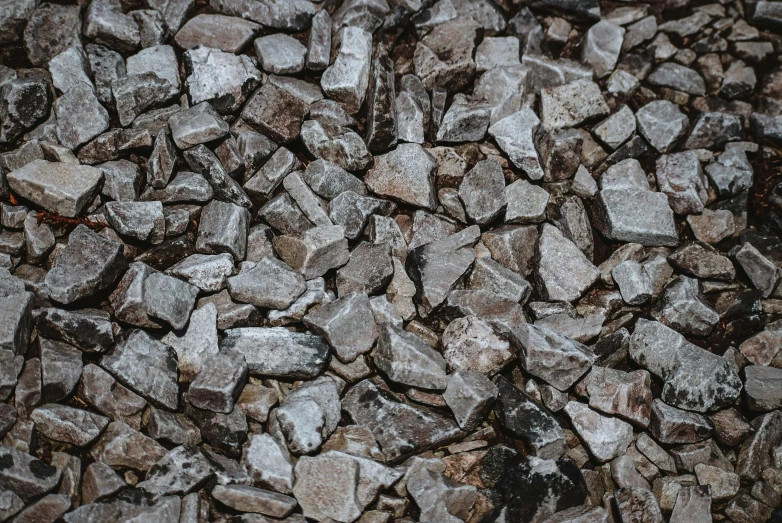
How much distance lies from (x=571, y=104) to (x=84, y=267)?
8.30 feet

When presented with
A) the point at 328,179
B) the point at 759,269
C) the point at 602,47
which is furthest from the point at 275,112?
the point at 759,269

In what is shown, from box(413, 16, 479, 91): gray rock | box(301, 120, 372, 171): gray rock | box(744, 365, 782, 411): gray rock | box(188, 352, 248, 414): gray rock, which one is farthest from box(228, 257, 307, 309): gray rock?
box(744, 365, 782, 411): gray rock

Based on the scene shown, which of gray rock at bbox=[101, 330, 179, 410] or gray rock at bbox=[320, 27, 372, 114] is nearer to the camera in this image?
gray rock at bbox=[101, 330, 179, 410]

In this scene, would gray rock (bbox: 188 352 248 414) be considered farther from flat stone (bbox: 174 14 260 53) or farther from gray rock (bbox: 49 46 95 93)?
flat stone (bbox: 174 14 260 53)

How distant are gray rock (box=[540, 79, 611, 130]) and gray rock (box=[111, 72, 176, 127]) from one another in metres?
1.94

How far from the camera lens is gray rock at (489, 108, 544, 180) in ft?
10.1

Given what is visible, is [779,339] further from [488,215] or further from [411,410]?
[411,410]

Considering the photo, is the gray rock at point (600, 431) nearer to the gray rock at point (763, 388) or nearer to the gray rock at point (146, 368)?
the gray rock at point (763, 388)

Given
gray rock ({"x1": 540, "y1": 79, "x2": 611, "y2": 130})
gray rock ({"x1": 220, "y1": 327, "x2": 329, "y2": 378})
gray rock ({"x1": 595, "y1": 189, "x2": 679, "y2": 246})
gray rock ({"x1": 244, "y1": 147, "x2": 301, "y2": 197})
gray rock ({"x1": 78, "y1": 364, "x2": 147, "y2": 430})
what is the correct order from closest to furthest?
1. gray rock ({"x1": 78, "y1": 364, "x2": 147, "y2": 430})
2. gray rock ({"x1": 220, "y1": 327, "x2": 329, "y2": 378})
3. gray rock ({"x1": 244, "y1": 147, "x2": 301, "y2": 197})
4. gray rock ({"x1": 595, "y1": 189, "x2": 679, "y2": 246})
5. gray rock ({"x1": 540, "y1": 79, "x2": 611, "y2": 130})

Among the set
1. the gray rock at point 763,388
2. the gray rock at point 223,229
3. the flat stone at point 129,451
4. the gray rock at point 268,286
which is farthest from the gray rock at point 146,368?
the gray rock at point 763,388

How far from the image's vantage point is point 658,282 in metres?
2.98

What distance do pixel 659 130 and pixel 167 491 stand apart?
301cm

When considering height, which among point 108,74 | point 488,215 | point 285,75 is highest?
point 108,74

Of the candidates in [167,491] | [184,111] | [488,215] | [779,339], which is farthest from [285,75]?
[779,339]
